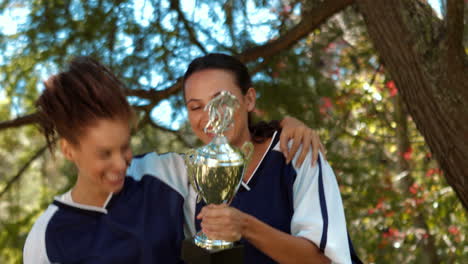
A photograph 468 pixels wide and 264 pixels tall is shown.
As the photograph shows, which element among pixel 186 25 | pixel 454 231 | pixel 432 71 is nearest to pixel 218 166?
pixel 432 71

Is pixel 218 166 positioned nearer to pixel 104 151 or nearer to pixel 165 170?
pixel 104 151

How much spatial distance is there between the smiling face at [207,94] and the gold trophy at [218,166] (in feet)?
0.72

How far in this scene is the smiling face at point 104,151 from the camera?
1486 mm

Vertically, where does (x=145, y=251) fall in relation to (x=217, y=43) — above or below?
below

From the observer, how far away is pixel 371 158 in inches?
171

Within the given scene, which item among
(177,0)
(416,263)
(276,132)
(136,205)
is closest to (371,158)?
(416,263)

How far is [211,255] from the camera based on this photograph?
4.26 ft

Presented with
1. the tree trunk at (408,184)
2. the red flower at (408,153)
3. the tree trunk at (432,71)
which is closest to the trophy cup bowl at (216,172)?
the tree trunk at (432,71)

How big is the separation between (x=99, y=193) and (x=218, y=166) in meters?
0.56

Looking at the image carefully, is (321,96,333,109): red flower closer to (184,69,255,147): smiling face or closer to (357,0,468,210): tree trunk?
(357,0,468,210): tree trunk

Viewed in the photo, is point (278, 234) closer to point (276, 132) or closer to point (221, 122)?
point (221, 122)

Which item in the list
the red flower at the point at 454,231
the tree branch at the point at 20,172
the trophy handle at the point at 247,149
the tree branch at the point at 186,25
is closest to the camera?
the trophy handle at the point at 247,149

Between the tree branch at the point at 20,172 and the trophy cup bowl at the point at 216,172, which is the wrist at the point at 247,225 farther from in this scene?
the tree branch at the point at 20,172

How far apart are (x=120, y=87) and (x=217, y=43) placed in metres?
1.54
